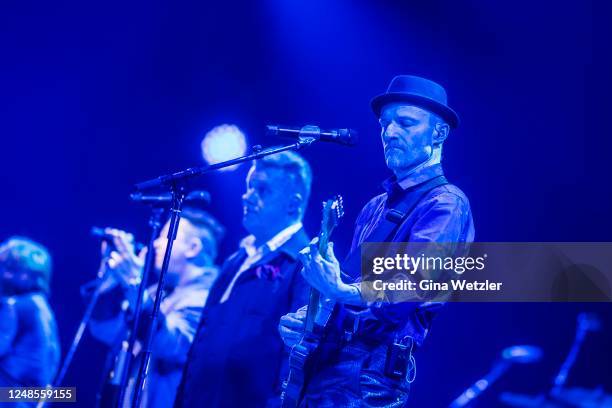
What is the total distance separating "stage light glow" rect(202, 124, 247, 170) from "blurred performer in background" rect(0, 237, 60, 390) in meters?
1.74

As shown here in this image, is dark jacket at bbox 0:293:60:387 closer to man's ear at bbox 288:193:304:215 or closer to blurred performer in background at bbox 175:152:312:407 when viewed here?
blurred performer in background at bbox 175:152:312:407

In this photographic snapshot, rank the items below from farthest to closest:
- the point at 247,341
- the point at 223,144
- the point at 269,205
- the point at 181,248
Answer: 1. the point at 223,144
2. the point at 181,248
3. the point at 269,205
4. the point at 247,341

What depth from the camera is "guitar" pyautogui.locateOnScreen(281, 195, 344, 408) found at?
3.03 metres

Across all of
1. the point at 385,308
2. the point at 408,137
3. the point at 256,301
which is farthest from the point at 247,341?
the point at 408,137

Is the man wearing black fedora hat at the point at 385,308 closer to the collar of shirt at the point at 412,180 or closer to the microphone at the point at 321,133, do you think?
the collar of shirt at the point at 412,180

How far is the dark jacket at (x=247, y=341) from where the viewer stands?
415 cm

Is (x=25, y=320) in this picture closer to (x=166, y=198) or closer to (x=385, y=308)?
(x=166, y=198)

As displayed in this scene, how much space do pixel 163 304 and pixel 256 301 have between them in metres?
1.25

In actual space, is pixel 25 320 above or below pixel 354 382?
above

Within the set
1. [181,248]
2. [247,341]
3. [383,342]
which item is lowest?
[383,342]

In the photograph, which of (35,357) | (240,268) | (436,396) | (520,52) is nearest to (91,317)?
(35,357)

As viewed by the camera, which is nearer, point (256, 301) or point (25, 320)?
point (256, 301)

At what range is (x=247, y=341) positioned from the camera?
423 centimetres

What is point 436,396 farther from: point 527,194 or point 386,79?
point 386,79
